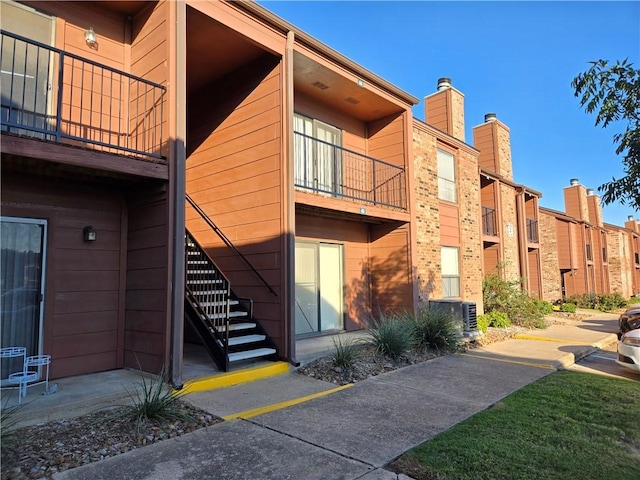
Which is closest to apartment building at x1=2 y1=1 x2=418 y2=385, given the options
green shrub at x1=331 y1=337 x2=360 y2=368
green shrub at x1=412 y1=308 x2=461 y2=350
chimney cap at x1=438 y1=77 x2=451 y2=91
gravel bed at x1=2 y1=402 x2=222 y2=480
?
green shrub at x1=331 y1=337 x2=360 y2=368

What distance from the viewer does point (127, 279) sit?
6559 millimetres

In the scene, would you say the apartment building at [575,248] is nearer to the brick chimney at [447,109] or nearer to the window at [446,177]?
the brick chimney at [447,109]

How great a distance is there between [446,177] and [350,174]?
13.4ft

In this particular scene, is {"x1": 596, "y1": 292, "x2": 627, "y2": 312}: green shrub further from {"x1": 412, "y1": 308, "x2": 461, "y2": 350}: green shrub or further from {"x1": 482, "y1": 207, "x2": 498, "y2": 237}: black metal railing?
{"x1": 412, "y1": 308, "x2": 461, "y2": 350}: green shrub

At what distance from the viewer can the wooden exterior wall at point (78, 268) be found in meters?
5.79

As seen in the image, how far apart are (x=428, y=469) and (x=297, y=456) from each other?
1.14m

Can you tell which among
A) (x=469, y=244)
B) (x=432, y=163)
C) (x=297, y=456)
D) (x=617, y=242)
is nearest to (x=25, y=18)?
(x=297, y=456)

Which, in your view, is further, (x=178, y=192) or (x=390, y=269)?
(x=390, y=269)

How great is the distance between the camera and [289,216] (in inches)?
289

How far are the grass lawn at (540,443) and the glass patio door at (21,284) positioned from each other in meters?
4.98

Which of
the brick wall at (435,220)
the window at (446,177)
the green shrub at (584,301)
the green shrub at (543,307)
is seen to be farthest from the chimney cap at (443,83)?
the green shrub at (584,301)

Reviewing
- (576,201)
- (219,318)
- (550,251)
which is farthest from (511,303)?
(576,201)

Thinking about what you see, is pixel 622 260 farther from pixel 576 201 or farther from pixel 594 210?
pixel 576 201

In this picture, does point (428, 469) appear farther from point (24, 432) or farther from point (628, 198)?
point (24, 432)
